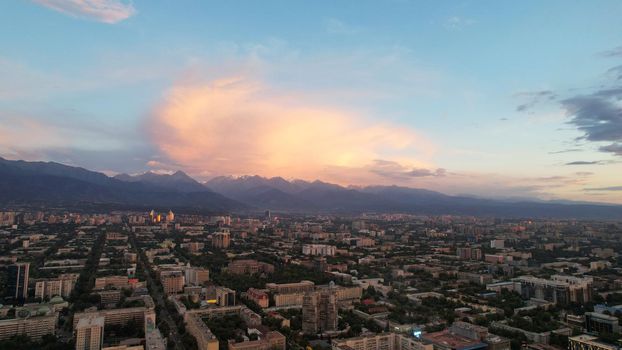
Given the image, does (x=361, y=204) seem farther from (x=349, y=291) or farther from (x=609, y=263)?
(x=349, y=291)

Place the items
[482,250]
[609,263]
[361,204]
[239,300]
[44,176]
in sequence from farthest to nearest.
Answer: [361,204], [44,176], [482,250], [609,263], [239,300]

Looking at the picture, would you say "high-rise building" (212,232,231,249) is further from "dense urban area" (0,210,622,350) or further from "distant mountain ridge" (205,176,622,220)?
"distant mountain ridge" (205,176,622,220)

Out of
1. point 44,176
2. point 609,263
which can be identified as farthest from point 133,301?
Answer: point 44,176

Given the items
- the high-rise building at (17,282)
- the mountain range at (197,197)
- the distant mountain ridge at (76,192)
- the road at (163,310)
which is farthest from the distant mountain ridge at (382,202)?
the high-rise building at (17,282)

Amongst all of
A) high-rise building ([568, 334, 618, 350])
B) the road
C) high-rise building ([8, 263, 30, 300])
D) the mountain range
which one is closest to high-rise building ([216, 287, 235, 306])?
the road

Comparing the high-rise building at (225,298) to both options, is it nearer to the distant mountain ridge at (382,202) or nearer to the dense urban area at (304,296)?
the dense urban area at (304,296)
